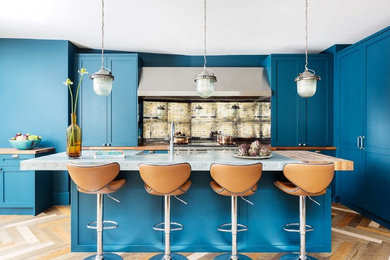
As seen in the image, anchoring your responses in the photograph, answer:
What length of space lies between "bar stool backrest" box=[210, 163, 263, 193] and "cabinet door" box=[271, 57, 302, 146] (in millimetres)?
2670

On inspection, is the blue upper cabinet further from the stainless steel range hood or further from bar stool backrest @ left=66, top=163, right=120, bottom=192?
bar stool backrest @ left=66, top=163, right=120, bottom=192

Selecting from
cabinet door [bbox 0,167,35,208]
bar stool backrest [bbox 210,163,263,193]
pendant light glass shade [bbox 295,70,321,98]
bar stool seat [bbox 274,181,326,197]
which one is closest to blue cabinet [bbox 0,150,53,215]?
cabinet door [bbox 0,167,35,208]

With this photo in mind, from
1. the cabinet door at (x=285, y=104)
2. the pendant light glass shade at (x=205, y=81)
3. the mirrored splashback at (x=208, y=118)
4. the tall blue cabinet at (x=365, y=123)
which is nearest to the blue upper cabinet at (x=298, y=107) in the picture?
the cabinet door at (x=285, y=104)

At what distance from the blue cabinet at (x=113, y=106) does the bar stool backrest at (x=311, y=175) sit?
10.0 ft

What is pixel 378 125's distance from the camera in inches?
145

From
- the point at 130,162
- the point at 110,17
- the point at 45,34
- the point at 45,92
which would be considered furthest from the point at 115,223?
the point at 45,34

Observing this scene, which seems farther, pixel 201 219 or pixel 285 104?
pixel 285 104

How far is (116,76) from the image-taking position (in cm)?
464

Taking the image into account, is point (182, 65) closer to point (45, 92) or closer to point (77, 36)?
point (77, 36)

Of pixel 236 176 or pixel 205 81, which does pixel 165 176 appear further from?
pixel 205 81

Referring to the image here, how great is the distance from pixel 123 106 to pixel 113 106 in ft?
0.56

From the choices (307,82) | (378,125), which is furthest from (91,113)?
(378,125)

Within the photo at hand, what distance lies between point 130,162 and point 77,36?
2891mm

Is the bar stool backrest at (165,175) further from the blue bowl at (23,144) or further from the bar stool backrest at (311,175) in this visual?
the blue bowl at (23,144)
